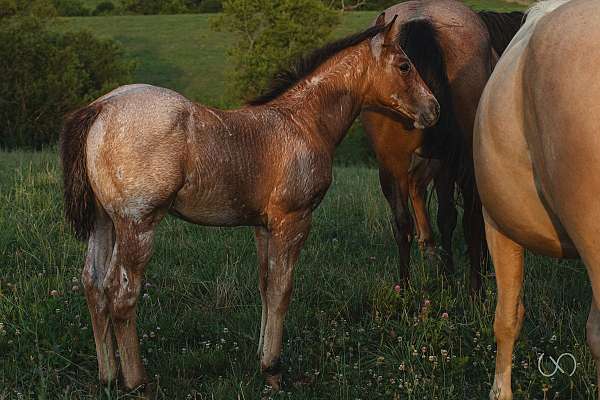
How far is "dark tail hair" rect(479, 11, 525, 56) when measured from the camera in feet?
19.0

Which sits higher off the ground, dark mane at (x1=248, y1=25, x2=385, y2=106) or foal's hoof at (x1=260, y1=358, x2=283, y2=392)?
dark mane at (x1=248, y1=25, x2=385, y2=106)

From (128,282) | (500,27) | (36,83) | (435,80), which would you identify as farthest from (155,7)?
(128,282)

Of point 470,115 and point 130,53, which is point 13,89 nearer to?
point 130,53

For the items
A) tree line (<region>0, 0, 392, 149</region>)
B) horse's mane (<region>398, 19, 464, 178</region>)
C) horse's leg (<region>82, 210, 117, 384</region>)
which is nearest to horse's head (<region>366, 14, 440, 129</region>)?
horse's mane (<region>398, 19, 464, 178</region>)

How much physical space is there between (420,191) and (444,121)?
227 centimetres

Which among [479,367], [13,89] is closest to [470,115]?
[479,367]

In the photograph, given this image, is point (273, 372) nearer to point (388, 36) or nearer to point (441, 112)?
point (388, 36)

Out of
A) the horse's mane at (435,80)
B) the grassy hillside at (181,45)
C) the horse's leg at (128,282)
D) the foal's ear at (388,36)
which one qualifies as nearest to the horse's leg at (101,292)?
the horse's leg at (128,282)

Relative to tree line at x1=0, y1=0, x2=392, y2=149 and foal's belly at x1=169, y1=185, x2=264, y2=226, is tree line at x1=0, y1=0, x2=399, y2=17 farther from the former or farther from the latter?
foal's belly at x1=169, y1=185, x2=264, y2=226

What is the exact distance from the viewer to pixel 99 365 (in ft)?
11.4

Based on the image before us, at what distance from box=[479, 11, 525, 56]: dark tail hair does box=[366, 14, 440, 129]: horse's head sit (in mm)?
2017

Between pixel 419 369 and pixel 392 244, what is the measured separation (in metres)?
2.59

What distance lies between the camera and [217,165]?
10.9 feet

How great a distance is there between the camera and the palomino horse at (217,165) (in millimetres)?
3139
